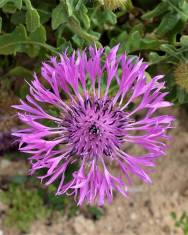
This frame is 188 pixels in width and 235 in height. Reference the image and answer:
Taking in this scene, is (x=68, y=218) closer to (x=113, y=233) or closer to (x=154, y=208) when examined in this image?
(x=113, y=233)

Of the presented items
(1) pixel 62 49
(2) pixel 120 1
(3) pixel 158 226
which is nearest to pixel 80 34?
(1) pixel 62 49

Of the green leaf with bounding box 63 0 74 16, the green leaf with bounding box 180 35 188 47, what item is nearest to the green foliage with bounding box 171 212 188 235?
the green leaf with bounding box 180 35 188 47

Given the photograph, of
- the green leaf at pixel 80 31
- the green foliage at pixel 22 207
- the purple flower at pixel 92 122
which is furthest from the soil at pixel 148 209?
the green leaf at pixel 80 31

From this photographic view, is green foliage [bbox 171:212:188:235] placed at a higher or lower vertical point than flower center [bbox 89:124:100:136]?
lower

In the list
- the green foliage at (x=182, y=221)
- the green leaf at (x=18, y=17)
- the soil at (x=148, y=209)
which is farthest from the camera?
the soil at (x=148, y=209)

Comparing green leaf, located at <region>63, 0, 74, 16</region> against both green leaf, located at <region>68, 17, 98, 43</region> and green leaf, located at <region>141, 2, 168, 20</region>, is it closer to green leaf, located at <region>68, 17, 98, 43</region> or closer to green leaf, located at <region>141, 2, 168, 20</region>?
green leaf, located at <region>68, 17, 98, 43</region>

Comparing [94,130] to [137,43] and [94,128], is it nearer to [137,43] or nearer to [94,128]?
[94,128]

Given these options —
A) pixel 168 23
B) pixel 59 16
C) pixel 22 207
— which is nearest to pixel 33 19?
pixel 59 16

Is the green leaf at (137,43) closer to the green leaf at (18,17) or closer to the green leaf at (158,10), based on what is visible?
the green leaf at (158,10)
